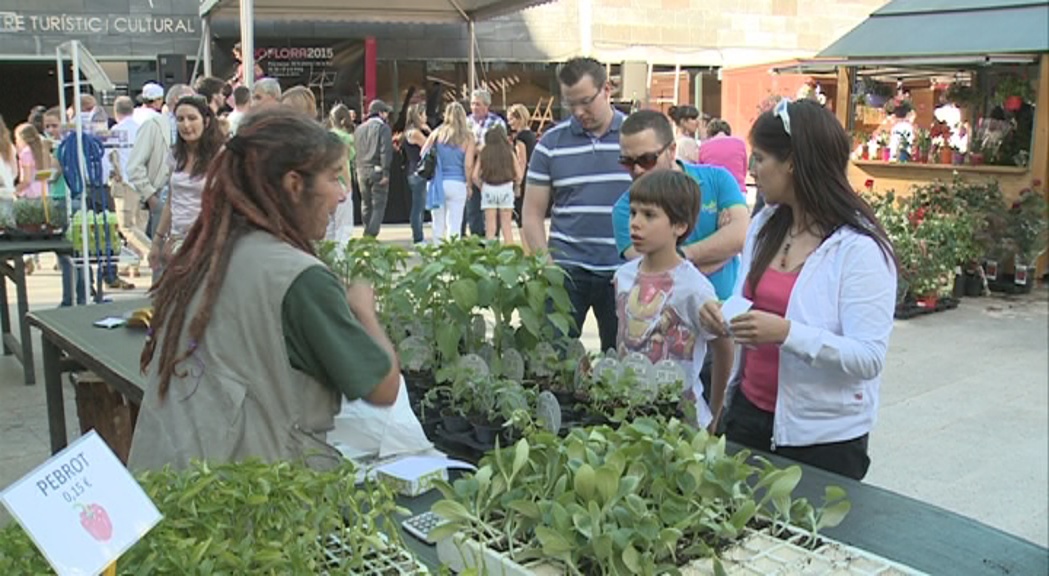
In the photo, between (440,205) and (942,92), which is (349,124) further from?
(942,92)

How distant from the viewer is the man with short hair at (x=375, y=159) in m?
10.4

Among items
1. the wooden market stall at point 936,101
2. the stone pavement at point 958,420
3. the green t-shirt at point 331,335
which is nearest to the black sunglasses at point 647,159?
the green t-shirt at point 331,335

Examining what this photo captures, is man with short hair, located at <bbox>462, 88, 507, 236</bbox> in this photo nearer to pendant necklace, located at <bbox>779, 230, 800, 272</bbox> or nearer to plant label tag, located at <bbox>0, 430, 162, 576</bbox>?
pendant necklace, located at <bbox>779, 230, 800, 272</bbox>

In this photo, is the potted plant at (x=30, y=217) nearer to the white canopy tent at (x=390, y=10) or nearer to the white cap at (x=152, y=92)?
the white cap at (x=152, y=92)

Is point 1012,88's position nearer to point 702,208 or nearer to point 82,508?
point 702,208

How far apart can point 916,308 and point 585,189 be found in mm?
4666

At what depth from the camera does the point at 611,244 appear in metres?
3.49

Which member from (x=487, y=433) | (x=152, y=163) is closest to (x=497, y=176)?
(x=152, y=163)

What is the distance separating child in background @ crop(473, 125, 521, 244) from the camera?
8961mm

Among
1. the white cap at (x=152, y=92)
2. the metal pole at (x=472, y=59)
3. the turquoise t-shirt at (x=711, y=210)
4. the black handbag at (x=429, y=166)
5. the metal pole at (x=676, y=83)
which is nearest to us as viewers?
the turquoise t-shirt at (x=711, y=210)

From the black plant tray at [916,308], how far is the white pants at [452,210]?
420 cm

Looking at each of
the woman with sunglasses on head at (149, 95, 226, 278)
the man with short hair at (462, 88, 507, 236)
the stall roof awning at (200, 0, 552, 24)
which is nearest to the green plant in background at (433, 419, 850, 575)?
the woman with sunglasses on head at (149, 95, 226, 278)

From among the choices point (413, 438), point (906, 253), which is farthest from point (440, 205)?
point (413, 438)

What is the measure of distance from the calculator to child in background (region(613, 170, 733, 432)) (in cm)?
95
